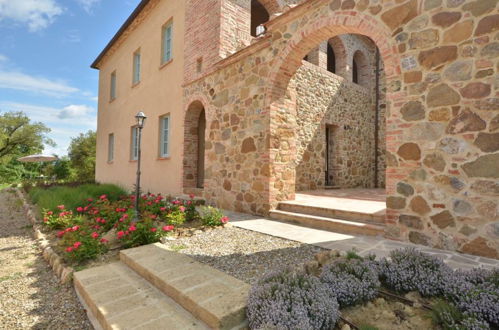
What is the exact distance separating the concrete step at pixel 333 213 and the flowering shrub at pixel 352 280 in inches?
72.9

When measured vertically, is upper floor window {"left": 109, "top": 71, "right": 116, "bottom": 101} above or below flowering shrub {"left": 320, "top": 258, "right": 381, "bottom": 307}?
above

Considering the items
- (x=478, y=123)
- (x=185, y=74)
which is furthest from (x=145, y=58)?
(x=478, y=123)

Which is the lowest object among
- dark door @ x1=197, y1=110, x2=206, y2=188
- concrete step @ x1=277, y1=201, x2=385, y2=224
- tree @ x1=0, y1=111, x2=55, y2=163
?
concrete step @ x1=277, y1=201, x2=385, y2=224

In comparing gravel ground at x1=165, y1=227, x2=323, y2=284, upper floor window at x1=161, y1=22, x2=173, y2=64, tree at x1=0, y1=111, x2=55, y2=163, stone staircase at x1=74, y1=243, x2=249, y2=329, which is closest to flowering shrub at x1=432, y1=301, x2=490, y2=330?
gravel ground at x1=165, y1=227, x2=323, y2=284

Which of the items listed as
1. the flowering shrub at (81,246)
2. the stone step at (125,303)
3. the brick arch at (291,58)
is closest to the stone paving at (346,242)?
the brick arch at (291,58)

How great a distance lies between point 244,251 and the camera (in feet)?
10.9

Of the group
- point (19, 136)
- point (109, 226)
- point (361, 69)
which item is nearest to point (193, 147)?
point (109, 226)

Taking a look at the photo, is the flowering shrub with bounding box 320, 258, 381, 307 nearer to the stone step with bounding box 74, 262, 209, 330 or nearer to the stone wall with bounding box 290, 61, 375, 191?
the stone step with bounding box 74, 262, 209, 330

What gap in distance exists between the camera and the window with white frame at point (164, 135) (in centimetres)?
884

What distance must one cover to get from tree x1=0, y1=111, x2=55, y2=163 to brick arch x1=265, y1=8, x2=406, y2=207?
29564mm

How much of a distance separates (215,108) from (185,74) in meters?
2.02

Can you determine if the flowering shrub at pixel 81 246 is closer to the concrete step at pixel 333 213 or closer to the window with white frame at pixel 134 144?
the concrete step at pixel 333 213

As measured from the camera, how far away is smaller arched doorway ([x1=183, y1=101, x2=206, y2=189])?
7773 millimetres

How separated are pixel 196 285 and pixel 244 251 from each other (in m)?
1.04
